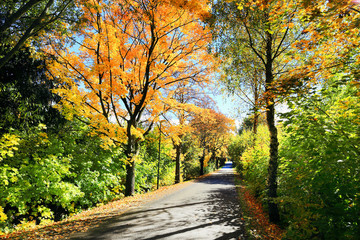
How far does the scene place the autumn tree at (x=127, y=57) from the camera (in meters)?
8.77

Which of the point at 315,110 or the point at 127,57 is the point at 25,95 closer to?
the point at 127,57

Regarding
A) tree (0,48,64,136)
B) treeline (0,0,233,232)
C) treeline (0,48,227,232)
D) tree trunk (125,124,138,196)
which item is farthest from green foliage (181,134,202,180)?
tree (0,48,64,136)

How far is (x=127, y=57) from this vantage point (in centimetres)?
1104

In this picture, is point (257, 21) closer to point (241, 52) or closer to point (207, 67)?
point (241, 52)

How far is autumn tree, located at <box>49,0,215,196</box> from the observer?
8773 mm

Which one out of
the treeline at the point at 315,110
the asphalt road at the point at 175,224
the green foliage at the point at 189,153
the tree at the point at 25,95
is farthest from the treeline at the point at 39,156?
the green foliage at the point at 189,153

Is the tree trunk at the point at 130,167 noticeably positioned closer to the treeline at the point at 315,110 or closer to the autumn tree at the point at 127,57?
the autumn tree at the point at 127,57

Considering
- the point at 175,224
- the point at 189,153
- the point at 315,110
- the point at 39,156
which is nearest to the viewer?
the point at 315,110

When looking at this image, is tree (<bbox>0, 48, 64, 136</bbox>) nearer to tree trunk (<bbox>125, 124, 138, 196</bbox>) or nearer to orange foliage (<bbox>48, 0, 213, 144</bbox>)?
orange foliage (<bbox>48, 0, 213, 144</bbox>)

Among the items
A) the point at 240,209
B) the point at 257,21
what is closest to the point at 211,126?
the point at 240,209

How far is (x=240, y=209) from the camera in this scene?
26.3 feet

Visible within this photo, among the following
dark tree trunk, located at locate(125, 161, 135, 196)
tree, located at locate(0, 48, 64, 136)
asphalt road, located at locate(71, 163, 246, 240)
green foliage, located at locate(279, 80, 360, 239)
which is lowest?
asphalt road, located at locate(71, 163, 246, 240)

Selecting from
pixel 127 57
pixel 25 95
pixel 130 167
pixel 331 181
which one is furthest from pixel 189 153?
pixel 331 181

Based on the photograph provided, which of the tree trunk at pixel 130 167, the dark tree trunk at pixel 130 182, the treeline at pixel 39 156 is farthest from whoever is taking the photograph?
the dark tree trunk at pixel 130 182
